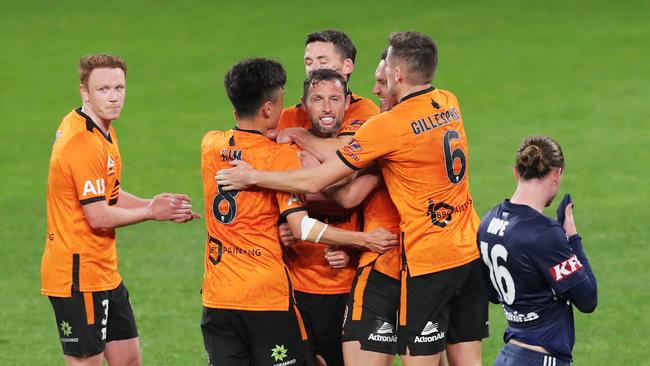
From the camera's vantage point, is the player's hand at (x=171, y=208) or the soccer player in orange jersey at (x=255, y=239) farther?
the player's hand at (x=171, y=208)

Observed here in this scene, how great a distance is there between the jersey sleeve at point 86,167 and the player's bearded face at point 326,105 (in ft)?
4.85

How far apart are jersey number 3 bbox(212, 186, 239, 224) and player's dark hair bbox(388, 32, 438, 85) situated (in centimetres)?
129

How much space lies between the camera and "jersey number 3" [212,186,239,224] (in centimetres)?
733

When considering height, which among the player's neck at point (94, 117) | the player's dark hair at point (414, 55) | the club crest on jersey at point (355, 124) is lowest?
the club crest on jersey at point (355, 124)

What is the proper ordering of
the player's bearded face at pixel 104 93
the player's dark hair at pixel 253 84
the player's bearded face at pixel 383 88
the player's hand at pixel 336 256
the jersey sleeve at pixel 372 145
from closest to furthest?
the jersey sleeve at pixel 372 145, the player's dark hair at pixel 253 84, the player's hand at pixel 336 256, the player's bearded face at pixel 383 88, the player's bearded face at pixel 104 93

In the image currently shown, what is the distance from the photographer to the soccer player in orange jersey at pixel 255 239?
730cm

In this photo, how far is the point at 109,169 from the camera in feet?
26.6

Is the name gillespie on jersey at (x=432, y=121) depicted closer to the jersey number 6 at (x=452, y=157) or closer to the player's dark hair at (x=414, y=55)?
the jersey number 6 at (x=452, y=157)

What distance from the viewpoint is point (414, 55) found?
285 inches

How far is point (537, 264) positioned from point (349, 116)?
71.2 inches

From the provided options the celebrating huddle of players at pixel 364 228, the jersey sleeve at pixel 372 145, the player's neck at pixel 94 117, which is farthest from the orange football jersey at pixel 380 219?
the player's neck at pixel 94 117

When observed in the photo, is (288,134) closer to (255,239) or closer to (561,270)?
(255,239)

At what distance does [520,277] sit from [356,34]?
683 inches

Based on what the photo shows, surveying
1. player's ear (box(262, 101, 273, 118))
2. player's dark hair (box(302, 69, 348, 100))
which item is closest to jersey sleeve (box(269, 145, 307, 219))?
player's ear (box(262, 101, 273, 118))
